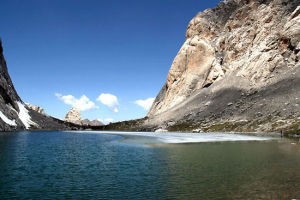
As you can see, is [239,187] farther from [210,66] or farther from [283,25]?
[210,66]

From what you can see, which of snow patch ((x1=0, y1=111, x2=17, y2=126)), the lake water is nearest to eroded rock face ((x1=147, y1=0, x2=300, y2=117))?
snow patch ((x1=0, y1=111, x2=17, y2=126))

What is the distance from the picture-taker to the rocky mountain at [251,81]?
127 metres

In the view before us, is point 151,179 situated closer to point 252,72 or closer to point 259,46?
point 252,72

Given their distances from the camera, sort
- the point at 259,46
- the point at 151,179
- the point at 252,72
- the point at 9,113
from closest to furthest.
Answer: the point at 151,179, the point at 252,72, the point at 259,46, the point at 9,113

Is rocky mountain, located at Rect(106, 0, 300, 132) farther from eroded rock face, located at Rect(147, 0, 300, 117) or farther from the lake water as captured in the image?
the lake water

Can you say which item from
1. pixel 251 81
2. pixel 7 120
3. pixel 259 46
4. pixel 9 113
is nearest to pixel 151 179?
pixel 251 81

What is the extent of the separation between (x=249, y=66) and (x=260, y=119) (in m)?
53.3

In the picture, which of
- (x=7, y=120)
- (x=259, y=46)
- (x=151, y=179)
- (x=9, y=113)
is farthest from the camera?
(x=9, y=113)

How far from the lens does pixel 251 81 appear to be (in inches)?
6280

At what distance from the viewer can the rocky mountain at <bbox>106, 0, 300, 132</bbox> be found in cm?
12712

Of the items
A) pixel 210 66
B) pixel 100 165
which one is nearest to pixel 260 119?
pixel 210 66

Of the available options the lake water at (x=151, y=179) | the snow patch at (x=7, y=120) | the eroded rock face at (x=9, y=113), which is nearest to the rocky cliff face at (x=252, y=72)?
the eroded rock face at (x=9, y=113)

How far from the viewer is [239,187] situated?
21.7 meters

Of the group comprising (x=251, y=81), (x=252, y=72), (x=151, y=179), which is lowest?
(x=151, y=179)
